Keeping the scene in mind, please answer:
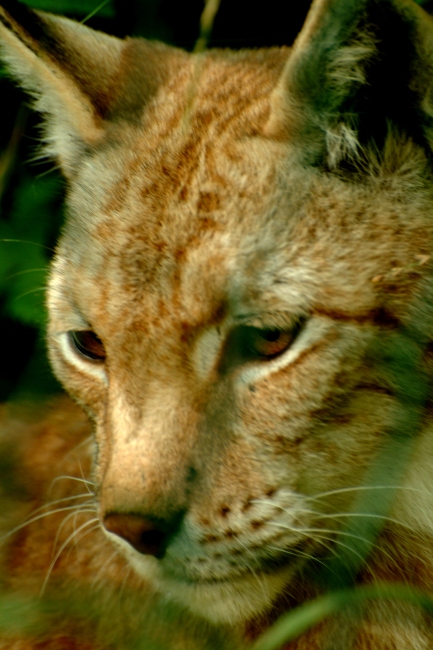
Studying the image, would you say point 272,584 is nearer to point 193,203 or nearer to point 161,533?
point 161,533

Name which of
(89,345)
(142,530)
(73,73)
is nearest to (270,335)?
(142,530)

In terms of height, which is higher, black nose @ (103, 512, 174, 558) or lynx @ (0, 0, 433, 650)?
lynx @ (0, 0, 433, 650)

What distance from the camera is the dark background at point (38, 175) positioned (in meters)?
3.22

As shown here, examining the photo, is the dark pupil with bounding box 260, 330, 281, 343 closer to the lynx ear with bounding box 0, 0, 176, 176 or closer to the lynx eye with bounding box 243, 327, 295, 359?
the lynx eye with bounding box 243, 327, 295, 359

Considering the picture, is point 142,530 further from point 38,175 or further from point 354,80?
point 38,175

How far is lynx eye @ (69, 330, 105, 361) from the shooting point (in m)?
2.41

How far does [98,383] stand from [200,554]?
2.26 ft

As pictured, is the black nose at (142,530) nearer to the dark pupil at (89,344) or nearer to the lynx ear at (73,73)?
the dark pupil at (89,344)

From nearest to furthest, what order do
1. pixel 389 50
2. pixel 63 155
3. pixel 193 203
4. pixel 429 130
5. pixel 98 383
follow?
pixel 389 50, pixel 429 130, pixel 193 203, pixel 98 383, pixel 63 155

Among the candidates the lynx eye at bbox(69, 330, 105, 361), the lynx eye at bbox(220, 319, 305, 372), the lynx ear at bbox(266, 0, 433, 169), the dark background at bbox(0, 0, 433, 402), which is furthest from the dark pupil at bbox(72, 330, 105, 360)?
the lynx ear at bbox(266, 0, 433, 169)

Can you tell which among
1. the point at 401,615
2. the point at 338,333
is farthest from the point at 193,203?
the point at 401,615

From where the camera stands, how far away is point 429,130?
1.93m

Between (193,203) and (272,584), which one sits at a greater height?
(193,203)

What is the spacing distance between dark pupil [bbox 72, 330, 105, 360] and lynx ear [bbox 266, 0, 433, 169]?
2.66ft
